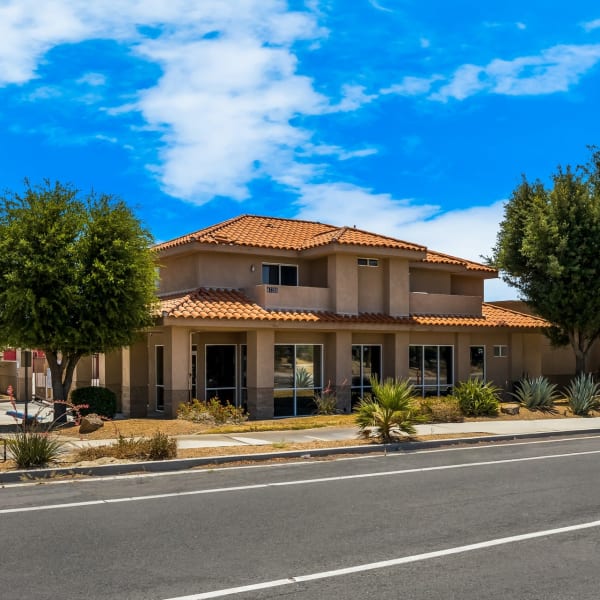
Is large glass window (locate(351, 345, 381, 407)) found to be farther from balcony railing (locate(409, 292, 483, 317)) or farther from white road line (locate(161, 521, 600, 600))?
white road line (locate(161, 521, 600, 600))

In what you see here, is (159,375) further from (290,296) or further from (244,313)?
(290,296)

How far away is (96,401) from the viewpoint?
71.0 feet

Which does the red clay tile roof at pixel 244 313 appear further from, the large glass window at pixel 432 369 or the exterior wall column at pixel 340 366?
the large glass window at pixel 432 369

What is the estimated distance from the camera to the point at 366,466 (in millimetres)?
14078

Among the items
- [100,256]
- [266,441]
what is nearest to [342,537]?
[266,441]

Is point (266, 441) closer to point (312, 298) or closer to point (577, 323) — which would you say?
point (312, 298)

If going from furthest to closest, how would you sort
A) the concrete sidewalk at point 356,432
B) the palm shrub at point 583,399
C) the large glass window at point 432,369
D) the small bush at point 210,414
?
the large glass window at point 432,369 → the palm shrub at point 583,399 → the small bush at point 210,414 → the concrete sidewalk at point 356,432

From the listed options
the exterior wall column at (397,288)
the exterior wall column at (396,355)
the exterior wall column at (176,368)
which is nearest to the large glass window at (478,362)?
the exterior wall column at (396,355)

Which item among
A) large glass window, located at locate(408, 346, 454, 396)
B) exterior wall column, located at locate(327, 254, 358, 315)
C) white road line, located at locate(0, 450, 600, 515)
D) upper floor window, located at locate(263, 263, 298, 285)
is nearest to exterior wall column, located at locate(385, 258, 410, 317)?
exterior wall column, located at locate(327, 254, 358, 315)

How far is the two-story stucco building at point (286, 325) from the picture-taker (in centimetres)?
2414

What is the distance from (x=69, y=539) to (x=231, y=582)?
250cm

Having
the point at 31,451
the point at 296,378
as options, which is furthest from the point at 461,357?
the point at 31,451

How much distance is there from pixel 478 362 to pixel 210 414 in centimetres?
1421

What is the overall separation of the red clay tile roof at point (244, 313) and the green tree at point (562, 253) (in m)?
2.46
